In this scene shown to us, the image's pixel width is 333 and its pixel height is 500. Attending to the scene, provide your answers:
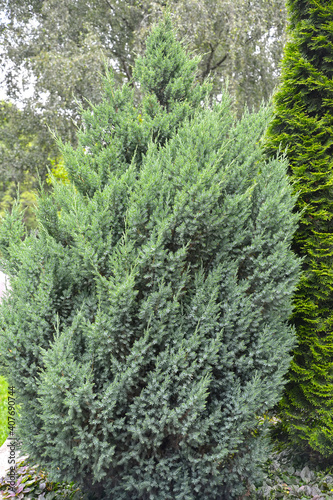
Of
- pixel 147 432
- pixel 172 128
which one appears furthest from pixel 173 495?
pixel 172 128

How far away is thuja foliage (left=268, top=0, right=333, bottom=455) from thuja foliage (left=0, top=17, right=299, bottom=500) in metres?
0.49

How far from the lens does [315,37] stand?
2.80m

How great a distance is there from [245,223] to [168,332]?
34.4 inches

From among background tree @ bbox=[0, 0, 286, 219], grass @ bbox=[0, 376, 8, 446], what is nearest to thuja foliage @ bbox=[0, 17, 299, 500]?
grass @ bbox=[0, 376, 8, 446]

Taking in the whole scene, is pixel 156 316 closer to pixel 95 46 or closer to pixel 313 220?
pixel 313 220

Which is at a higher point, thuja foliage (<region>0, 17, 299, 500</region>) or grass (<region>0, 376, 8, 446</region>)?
thuja foliage (<region>0, 17, 299, 500</region>)

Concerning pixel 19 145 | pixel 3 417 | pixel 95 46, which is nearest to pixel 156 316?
pixel 3 417

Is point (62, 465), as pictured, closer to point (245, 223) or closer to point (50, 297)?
point (50, 297)

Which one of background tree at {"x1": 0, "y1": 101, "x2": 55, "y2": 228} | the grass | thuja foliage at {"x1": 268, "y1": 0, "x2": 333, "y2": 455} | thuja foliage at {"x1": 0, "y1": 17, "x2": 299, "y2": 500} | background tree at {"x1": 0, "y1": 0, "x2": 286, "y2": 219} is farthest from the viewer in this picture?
background tree at {"x1": 0, "y1": 101, "x2": 55, "y2": 228}

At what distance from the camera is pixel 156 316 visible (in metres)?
2.02

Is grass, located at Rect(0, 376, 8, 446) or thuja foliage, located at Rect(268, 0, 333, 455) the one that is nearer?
thuja foliage, located at Rect(268, 0, 333, 455)

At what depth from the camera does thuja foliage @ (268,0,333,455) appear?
2.69 m

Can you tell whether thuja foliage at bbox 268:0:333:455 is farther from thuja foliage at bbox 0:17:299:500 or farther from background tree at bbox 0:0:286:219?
background tree at bbox 0:0:286:219

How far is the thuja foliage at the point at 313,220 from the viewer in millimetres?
2686
